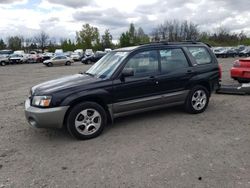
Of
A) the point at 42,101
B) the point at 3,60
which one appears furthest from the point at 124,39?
the point at 42,101

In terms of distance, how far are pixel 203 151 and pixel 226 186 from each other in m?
1.00

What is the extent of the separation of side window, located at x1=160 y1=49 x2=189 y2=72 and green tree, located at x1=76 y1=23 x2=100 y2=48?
228ft

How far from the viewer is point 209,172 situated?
3525mm

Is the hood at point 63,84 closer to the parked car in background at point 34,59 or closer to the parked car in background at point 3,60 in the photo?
the parked car in background at point 3,60

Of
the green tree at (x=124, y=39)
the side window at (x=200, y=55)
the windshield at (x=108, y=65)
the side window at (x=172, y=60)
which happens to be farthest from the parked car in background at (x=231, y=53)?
the windshield at (x=108, y=65)

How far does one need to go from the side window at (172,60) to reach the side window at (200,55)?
1.19 ft

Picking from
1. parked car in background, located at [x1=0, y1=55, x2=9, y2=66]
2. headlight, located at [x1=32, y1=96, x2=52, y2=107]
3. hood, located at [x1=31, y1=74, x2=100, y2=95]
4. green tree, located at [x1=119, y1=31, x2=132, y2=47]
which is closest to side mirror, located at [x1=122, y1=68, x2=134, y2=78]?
hood, located at [x1=31, y1=74, x2=100, y2=95]

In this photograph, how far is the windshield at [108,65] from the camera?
17.5ft

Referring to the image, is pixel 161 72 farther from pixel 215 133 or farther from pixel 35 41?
pixel 35 41

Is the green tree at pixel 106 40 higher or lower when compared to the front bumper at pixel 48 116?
higher

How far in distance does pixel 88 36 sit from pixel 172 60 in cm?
7139

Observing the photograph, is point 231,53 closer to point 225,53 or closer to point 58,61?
point 225,53

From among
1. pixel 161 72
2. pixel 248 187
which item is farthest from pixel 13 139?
pixel 248 187

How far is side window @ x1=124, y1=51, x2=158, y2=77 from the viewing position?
5414 mm
